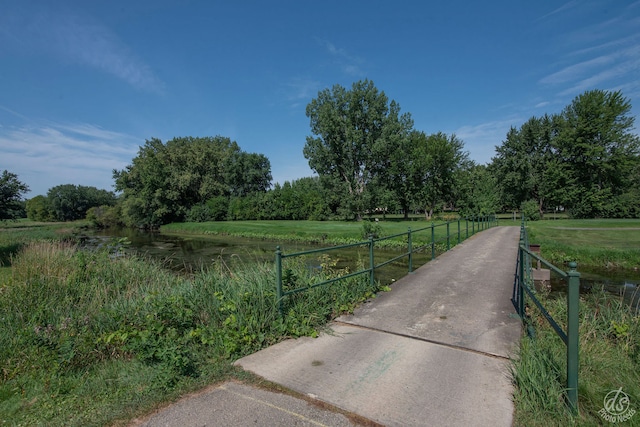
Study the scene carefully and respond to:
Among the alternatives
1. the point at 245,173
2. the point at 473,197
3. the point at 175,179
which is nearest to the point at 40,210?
the point at 175,179

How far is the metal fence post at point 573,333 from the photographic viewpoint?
237cm

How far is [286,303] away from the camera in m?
4.73

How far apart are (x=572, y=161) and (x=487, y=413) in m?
48.4

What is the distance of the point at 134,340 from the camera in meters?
3.52

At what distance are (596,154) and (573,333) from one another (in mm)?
46187

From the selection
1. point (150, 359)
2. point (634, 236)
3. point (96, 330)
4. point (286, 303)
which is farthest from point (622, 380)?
point (634, 236)

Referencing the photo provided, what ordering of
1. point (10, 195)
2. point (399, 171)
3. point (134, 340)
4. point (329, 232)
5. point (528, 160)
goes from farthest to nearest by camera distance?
point (528, 160) < point (399, 171) < point (329, 232) < point (10, 195) < point (134, 340)

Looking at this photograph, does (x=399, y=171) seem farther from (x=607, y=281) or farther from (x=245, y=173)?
(x=607, y=281)

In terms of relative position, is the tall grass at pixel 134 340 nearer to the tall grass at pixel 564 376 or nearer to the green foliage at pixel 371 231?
the tall grass at pixel 564 376

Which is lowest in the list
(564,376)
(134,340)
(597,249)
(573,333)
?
(597,249)

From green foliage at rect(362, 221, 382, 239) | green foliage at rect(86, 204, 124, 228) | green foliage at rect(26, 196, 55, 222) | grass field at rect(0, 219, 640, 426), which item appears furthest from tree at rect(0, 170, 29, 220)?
green foliage at rect(26, 196, 55, 222)

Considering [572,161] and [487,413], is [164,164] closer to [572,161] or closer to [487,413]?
[487,413]

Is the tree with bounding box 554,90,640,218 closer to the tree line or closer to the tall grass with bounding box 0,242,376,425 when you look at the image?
the tree line

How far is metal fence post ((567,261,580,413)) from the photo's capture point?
2373 mm
